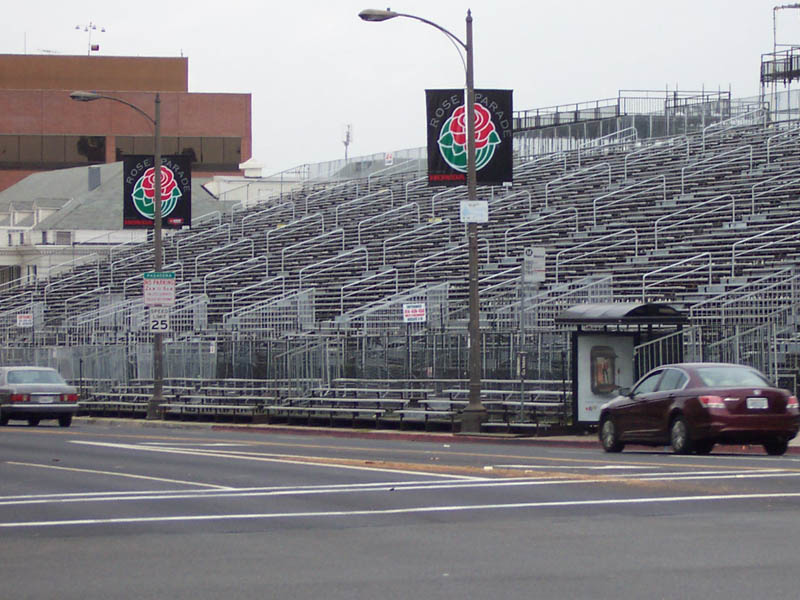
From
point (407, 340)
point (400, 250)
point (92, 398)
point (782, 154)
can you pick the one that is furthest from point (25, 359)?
point (782, 154)

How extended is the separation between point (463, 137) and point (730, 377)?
31.8ft

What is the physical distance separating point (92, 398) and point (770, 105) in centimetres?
3147

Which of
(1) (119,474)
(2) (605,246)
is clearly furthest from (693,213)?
(1) (119,474)

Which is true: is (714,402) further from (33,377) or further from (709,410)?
(33,377)

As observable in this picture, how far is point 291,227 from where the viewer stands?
58688mm

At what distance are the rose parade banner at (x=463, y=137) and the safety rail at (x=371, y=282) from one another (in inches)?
535

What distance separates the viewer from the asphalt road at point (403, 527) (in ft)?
31.0

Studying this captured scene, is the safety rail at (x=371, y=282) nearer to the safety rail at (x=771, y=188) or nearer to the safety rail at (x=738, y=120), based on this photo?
the safety rail at (x=771, y=188)

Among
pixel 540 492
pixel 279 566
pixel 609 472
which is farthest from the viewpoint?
pixel 609 472

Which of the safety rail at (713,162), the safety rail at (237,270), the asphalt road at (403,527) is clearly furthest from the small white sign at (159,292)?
the safety rail at (713,162)

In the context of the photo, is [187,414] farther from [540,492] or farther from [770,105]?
[770,105]

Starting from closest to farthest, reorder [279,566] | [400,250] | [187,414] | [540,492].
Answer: [279,566] < [540,492] < [187,414] < [400,250]

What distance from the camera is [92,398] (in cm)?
4153

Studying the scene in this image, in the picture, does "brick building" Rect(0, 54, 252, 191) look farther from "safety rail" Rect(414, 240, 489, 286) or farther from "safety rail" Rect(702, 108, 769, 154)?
"safety rail" Rect(414, 240, 489, 286)
